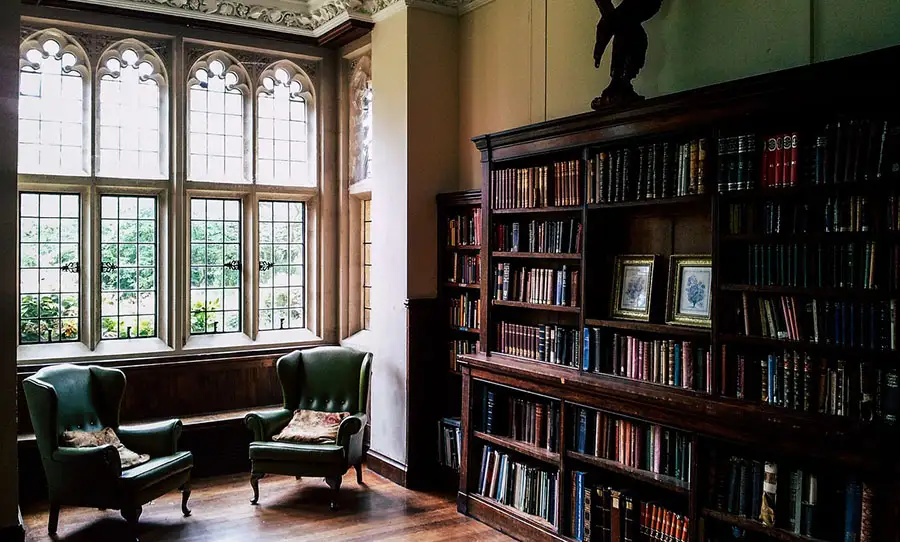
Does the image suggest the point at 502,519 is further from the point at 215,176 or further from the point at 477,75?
the point at 215,176

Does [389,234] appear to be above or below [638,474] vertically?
above

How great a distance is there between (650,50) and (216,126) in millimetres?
3954

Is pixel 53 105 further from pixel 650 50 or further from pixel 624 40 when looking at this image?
pixel 650 50

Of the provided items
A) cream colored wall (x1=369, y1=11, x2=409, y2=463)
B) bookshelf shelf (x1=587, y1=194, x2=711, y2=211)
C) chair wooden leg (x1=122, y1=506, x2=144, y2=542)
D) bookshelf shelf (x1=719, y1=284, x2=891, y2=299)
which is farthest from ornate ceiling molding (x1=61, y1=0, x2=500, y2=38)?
chair wooden leg (x1=122, y1=506, x2=144, y2=542)

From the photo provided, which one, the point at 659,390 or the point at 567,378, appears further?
the point at 567,378

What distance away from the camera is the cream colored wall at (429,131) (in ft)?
19.2

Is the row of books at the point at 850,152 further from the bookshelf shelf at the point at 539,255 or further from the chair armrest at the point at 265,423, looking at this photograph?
the chair armrest at the point at 265,423

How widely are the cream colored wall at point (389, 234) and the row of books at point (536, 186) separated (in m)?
1.08

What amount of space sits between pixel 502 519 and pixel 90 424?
2859 mm

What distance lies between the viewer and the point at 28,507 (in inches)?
212

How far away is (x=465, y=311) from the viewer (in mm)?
5730

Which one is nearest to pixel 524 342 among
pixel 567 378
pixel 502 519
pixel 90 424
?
pixel 567 378

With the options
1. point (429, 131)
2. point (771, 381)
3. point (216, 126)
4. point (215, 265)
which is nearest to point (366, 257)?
point (215, 265)

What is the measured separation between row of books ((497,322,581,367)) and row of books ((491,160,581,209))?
76 centimetres
